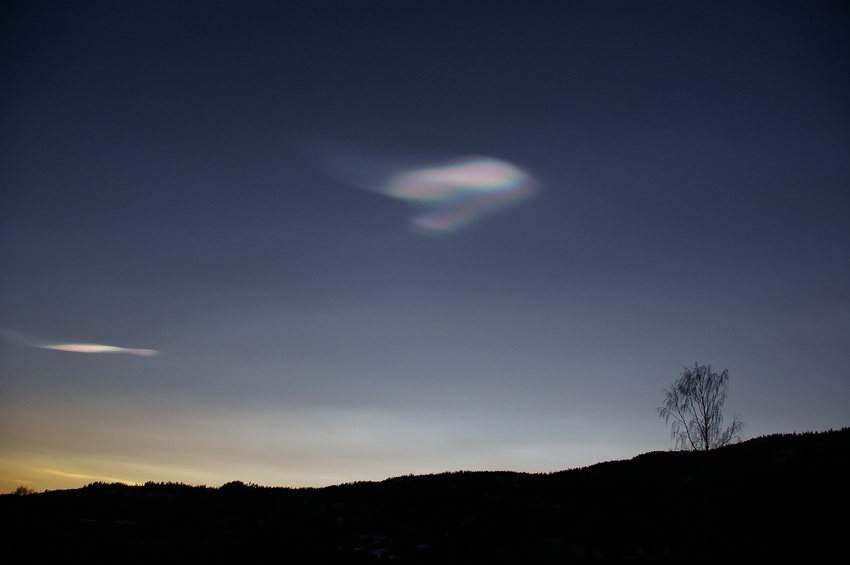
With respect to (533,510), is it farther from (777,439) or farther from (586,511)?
(777,439)

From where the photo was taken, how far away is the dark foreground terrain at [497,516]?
3014 cm

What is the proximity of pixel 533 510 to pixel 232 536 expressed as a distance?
19759mm

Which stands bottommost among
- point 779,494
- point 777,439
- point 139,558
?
point 139,558

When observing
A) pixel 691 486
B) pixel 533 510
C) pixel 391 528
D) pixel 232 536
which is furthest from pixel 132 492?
pixel 691 486

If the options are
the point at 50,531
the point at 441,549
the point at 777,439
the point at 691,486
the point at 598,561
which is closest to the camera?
the point at 598,561

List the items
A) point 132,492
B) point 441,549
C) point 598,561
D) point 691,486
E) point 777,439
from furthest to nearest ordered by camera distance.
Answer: point 132,492 → point 777,439 → point 691,486 → point 441,549 → point 598,561

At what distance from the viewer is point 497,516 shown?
1518 inches

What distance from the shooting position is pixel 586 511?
38.1 meters

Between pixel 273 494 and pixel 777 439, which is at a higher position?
pixel 777 439

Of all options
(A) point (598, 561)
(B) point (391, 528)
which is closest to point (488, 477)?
(B) point (391, 528)

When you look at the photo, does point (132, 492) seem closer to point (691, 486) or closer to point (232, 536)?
point (232, 536)

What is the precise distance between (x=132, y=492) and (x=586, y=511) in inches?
1387

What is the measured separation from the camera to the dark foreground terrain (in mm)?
30141

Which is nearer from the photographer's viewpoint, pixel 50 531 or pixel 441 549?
pixel 441 549
